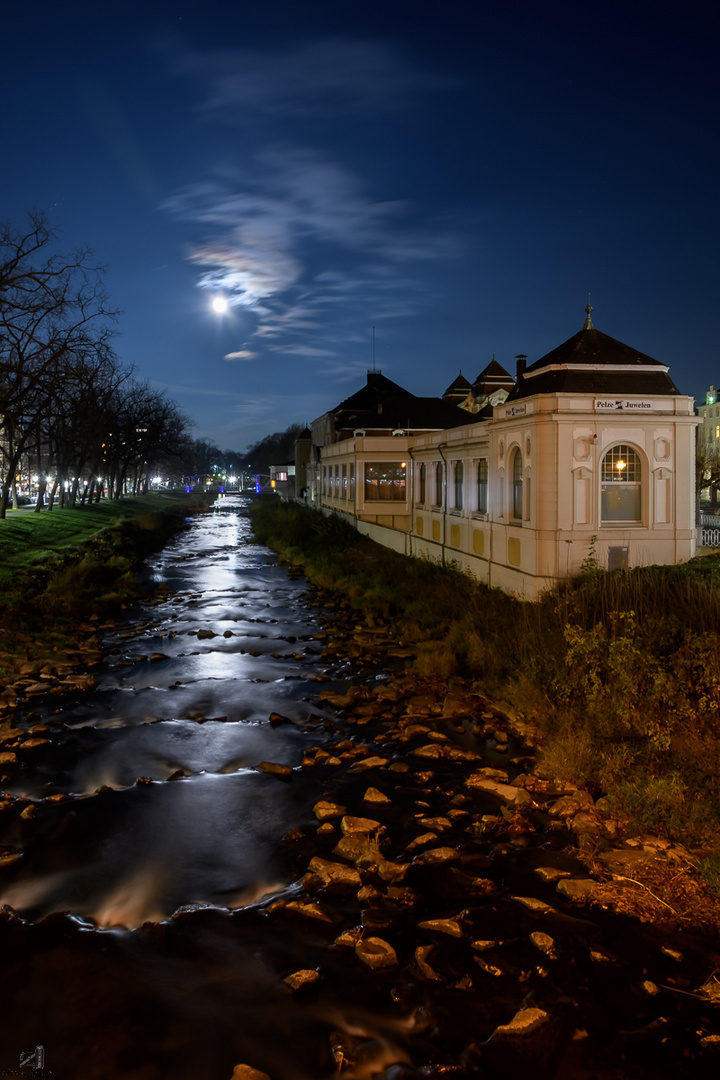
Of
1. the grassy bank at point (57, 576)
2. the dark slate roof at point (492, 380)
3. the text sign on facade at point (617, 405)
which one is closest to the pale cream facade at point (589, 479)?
the text sign on facade at point (617, 405)

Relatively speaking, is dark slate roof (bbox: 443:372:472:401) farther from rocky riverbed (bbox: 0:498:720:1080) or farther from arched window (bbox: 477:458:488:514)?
rocky riverbed (bbox: 0:498:720:1080)

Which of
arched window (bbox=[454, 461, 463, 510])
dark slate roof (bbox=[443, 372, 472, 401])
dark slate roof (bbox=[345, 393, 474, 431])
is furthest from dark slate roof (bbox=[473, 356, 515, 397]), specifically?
arched window (bbox=[454, 461, 463, 510])

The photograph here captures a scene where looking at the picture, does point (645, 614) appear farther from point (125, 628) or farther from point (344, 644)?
point (125, 628)

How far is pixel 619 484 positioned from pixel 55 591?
53.6 ft

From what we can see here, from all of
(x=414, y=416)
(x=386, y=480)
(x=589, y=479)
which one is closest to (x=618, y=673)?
(x=589, y=479)

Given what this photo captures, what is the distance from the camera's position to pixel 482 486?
76.5 feet

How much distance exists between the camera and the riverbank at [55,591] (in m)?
16.2

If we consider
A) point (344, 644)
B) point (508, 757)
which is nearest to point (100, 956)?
point (508, 757)

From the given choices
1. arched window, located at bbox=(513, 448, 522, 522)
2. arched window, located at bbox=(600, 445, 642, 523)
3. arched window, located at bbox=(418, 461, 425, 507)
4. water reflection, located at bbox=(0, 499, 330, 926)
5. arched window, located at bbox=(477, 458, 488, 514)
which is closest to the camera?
water reflection, located at bbox=(0, 499, 330, 926)

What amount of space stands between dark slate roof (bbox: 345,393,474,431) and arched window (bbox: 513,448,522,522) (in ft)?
94.1

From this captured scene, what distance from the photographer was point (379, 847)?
8.55m

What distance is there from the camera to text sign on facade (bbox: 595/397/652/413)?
59.6 ft

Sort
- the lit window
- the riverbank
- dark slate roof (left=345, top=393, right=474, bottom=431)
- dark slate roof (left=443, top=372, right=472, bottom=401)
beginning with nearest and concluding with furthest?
the riverbank < the lit window < dark slate roof (left=345, top=393, right=474, bottom=431) < dark slate roof (left=443, top=372, right=472, bottom=401)

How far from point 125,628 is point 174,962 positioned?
15.6 metres
